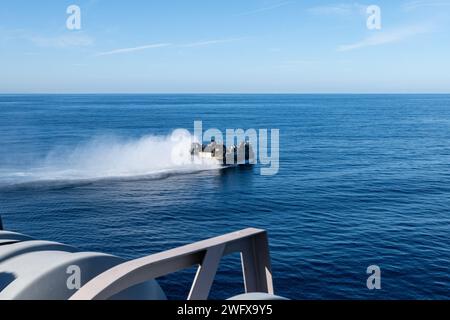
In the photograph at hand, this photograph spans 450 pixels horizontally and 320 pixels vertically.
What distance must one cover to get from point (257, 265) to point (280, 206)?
6337 centimetres

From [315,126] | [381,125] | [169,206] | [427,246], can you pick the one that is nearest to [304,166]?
[169,206]

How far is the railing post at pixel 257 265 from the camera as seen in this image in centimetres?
745

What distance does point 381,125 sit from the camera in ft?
568

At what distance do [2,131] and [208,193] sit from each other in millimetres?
94821

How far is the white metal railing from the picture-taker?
5.12 metres

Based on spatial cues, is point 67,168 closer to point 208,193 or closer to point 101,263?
point 208,193

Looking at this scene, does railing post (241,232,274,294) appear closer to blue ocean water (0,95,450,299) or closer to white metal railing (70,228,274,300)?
white metal railing (70,228,274,300)

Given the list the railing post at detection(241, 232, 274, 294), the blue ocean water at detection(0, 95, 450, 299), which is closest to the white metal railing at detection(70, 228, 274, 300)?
the railing post at detection(241, 232, 274, 294)

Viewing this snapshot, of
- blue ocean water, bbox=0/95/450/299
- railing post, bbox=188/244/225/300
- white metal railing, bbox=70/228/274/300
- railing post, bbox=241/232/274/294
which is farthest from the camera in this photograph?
blue ocean water, bbox=0/95/450/299

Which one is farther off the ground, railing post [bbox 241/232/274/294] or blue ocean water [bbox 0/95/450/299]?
railing post [bbox 241/232/274/294]

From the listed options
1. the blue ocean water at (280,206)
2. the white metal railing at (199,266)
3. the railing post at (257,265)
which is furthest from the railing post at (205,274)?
the blue ocean water at (280,206)

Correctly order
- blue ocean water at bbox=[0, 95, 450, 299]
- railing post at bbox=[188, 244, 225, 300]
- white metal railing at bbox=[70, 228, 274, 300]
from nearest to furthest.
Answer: white metal railing at bbox=[70, 228, 274, 300], railing post at bbox=[188, 244, 225, 300], blue ocean water at bbox=[0, 95, 450, 299]

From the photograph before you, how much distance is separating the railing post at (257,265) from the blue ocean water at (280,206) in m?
32.5

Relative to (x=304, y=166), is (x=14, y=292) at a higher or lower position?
higher
